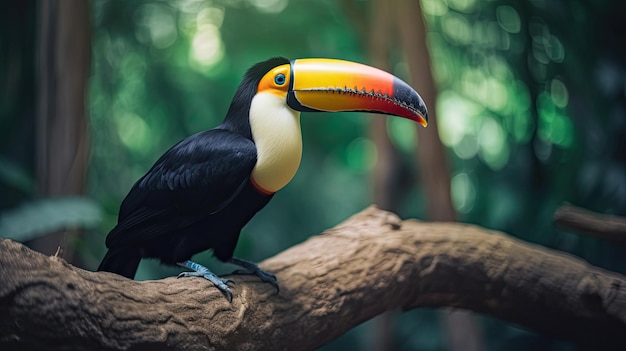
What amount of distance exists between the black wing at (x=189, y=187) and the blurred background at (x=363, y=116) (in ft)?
3.00

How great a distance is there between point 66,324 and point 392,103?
1.11m

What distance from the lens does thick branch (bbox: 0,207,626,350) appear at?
1323 millimetres

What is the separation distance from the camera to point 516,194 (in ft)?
14.0

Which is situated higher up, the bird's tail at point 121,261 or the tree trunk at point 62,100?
the tree trunk at point 62,100

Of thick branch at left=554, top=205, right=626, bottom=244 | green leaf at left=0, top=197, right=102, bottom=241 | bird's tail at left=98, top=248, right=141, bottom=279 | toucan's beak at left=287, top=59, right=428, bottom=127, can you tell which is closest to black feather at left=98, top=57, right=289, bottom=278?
bird's tail at left=98, top=248, right=141, bottom=279

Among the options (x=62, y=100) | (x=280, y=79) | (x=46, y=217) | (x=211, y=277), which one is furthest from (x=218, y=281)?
(x=62, y=100)

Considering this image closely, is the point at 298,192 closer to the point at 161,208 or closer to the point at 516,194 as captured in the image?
the point at 516,194

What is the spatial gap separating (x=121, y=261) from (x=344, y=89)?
0.89 metres

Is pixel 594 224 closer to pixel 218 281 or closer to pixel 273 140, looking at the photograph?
pixel 273 140

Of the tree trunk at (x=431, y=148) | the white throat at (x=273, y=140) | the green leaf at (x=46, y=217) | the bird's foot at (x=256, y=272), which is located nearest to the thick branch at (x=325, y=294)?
the bird's foot at (x=256, y=272)

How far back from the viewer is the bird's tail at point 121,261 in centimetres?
192

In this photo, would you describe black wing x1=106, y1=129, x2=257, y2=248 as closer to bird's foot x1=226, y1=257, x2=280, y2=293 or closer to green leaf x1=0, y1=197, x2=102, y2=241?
bird's foot x1=226, y1=257, x2=280, y2=293

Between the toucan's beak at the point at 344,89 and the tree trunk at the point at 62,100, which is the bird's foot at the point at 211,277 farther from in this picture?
the tree trunk at the point at 62,100

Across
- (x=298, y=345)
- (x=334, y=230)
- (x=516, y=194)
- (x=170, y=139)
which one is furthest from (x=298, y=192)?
(x=298, y=345)
